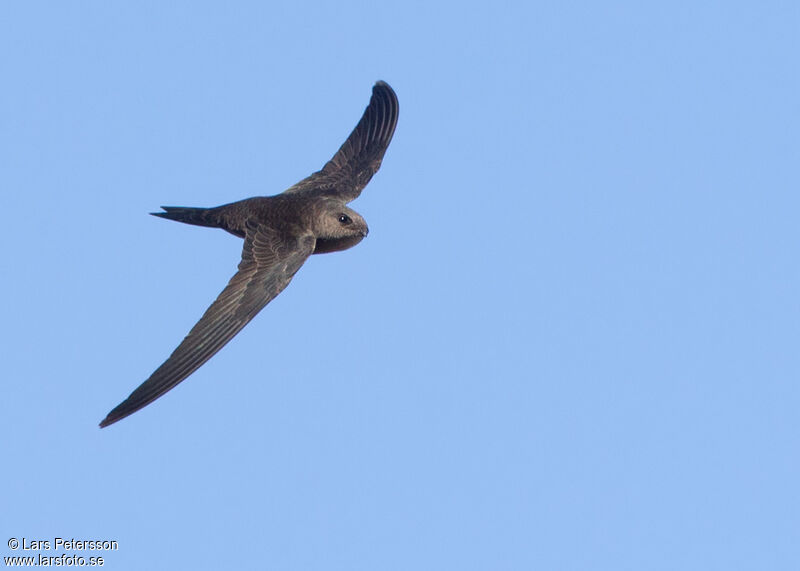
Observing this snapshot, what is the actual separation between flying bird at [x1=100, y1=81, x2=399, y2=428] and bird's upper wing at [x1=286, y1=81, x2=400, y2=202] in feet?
0.04

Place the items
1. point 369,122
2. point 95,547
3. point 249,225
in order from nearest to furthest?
point 95,547 < point 249,225 < point 369,122

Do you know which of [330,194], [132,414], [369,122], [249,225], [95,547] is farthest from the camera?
[369,122]

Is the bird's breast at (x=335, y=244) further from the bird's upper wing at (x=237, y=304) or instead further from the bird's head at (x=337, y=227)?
the bird's upper wing at (x=237, y=304)

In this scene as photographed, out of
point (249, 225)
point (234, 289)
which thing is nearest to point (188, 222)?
point (249, 225)

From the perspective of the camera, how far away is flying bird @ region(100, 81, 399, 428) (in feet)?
35.1

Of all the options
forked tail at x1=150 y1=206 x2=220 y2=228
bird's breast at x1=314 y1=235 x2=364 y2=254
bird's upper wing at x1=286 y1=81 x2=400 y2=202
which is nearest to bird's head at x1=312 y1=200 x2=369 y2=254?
bird's breast at x1=314 y1=235 x2=364 y2=254

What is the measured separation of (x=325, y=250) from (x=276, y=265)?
4.07 feet

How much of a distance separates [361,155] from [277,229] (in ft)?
7.77

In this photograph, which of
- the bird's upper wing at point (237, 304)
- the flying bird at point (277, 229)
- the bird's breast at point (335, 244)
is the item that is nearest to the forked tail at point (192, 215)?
the flying bird at point (277, 229)

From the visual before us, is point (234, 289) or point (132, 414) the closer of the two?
point (132, 414)

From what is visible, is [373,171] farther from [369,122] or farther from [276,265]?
[276,265]

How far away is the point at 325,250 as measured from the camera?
13.0m

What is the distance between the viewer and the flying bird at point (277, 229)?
421 inches

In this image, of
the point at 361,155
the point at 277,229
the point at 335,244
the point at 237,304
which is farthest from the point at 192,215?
the point at 361,155
